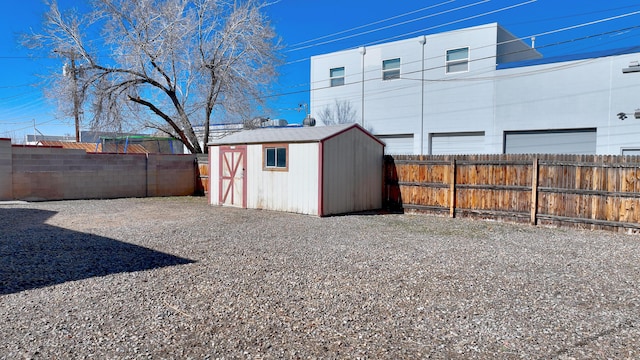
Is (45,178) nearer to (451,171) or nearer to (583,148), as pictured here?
(451,171)

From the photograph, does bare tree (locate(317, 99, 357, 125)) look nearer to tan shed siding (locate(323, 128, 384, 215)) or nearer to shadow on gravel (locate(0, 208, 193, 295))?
tan shed siding (locate(323, 128, 384, 215))

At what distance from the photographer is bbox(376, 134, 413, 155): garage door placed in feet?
62.4

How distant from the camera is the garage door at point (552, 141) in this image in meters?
14.9

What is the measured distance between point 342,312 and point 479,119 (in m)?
14.5

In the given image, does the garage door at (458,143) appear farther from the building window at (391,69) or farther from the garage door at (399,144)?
the building window at (391,69)

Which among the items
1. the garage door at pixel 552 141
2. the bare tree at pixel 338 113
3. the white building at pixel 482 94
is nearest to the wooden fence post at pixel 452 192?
the white building at pixel 482 94

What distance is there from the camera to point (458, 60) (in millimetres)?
17406

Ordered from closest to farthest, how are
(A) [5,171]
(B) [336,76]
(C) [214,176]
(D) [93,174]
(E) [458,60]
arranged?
1. (A) [5,171]
2. (C) [214,176]
3. (D) [93,174]
4. (E) [458,60]
5. (B) [336,76]

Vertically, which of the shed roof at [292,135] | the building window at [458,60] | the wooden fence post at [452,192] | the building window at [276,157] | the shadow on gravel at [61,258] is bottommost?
the shadow on gravel at [61,258]

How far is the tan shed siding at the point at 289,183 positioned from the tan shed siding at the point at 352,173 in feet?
1.21

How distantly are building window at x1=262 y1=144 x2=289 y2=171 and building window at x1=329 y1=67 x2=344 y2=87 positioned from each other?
9.87 metres

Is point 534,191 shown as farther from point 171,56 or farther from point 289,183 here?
point 171,56

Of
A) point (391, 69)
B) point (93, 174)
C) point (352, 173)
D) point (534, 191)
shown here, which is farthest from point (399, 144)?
point (93, 174)

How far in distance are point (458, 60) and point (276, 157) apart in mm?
9552
